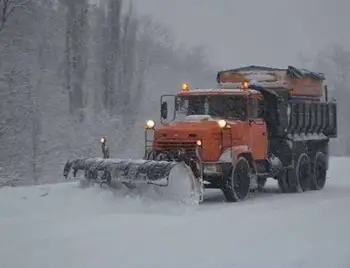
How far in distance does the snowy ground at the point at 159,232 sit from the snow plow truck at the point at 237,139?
2.00 feet

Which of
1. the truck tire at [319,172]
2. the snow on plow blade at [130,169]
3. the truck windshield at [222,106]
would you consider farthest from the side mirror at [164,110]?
the truck tire at [319,172]

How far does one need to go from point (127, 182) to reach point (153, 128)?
6.57ft

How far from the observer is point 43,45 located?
42469 mm

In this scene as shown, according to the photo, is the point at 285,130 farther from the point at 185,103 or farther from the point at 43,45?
the point at 43,45

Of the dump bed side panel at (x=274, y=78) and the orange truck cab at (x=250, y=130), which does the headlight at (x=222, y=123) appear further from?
the dump bed side panel at (x=274, y=78)

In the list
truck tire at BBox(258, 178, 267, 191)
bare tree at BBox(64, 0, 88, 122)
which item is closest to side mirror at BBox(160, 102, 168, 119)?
truck tire at BBox(258, 178, 267, 191)

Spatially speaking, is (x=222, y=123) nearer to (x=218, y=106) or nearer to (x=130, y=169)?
(x=218, y=106)

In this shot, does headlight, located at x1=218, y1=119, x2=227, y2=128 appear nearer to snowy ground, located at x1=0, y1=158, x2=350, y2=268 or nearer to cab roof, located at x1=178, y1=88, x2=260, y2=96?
cab roof, located at x1=178, y1=88, x2=260, y2=96

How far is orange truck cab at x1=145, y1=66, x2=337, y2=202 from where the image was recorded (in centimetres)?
1372

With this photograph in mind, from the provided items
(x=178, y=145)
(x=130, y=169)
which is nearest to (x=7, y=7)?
(x=178, y=145)

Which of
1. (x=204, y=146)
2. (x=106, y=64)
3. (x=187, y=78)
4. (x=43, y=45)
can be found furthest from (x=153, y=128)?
(x=187, y=78)

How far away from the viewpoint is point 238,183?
1435cm

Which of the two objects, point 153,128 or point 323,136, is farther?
point 323,136

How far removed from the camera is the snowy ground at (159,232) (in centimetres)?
764
